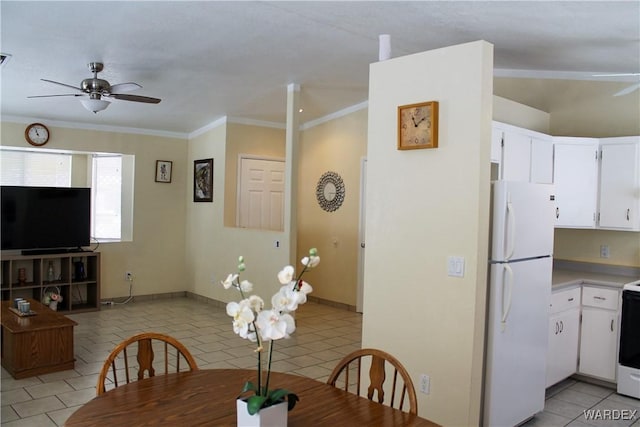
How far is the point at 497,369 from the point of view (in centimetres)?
306

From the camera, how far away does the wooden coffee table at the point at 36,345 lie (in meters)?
4.02

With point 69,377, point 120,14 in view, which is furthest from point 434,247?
point 69,377

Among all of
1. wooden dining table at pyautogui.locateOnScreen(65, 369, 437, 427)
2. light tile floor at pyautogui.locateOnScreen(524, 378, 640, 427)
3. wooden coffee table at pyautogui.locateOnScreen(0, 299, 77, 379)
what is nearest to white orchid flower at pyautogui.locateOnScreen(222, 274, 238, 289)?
A: wooden dining table at pyautogui.locateOnScreen(65, 369, 437, 427)

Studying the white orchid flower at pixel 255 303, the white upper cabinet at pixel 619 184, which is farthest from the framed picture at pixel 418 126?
the white upper cabinet at pixel 619 184

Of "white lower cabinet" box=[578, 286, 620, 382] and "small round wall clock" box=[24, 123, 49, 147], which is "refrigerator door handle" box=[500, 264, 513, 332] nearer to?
"white lower cabinet" box=[578, 286, 620, 382]

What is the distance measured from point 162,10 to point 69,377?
2.92 m

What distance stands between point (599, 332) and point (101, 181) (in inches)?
246

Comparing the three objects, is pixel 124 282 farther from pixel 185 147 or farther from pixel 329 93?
pixel 329 93

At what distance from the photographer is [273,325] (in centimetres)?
140

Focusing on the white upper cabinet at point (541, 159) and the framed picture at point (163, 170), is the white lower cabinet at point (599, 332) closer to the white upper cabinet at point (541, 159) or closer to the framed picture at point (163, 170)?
the white upper cabinet at point (541, 159)

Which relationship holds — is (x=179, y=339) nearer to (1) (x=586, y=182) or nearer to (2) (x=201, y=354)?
(2) (x=201, y=354)

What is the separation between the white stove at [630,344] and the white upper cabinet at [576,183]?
0.75 meters

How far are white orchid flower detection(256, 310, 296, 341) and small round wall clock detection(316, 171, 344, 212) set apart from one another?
5426 mm

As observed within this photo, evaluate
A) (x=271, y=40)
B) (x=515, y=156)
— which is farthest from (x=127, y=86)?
(x=515, y=156)
